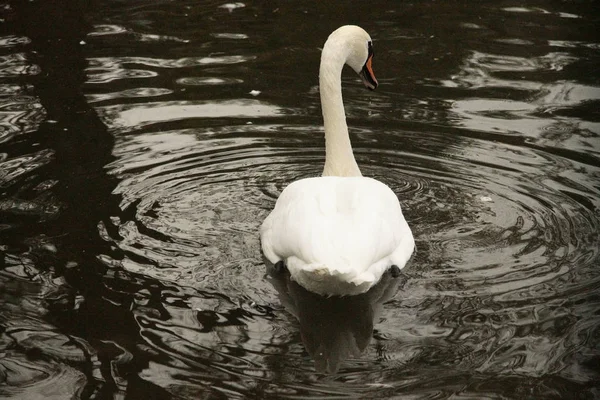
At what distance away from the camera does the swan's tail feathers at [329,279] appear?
5.74 meters

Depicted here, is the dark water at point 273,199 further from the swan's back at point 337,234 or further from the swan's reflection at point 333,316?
the swan's back at point 337,234

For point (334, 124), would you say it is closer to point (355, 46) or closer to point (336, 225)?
point (355, 46)

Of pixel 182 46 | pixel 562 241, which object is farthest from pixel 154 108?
pixel 562 241

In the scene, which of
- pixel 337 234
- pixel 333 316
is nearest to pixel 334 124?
pixel 337 234

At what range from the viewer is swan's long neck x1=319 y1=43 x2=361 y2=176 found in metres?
7.71

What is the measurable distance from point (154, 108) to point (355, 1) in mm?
4799

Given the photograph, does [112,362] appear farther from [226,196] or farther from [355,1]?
[355,1]

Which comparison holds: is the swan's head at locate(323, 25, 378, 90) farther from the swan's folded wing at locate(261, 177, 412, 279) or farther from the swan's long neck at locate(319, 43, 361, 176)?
the swan's folded wing at locate(261, 177, 412, 279)

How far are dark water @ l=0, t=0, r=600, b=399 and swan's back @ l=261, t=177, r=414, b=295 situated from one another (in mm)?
233

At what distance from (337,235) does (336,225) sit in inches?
5.7

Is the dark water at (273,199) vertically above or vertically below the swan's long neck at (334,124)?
below

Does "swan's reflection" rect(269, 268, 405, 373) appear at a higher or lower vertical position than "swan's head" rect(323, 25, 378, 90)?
lower

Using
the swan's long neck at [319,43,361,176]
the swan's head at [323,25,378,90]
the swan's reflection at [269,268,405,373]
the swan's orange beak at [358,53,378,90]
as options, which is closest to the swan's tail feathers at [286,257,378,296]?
the swan's reflection at [269,268,405,373]

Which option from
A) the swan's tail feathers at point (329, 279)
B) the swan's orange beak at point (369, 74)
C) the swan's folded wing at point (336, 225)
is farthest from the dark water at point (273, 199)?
the swan's orange beak at point (369, 74)
